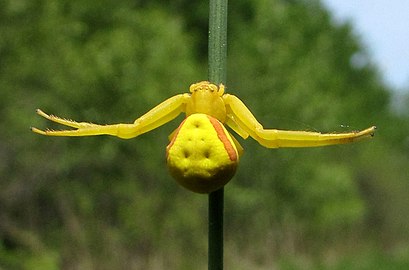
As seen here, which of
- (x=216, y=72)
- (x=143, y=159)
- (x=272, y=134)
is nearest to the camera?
(x=216, y=72)

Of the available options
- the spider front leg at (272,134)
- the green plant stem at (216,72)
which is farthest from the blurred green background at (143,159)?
the green plant stem at (216,72)

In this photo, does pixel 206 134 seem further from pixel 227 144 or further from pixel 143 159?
pixel 143 159

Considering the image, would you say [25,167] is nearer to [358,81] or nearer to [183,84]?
[183,84]

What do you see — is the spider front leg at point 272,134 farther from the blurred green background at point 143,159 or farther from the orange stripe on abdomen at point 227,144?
the blurred green background at point 143,159

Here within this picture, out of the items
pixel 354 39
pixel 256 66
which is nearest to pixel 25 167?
pixel 256 66

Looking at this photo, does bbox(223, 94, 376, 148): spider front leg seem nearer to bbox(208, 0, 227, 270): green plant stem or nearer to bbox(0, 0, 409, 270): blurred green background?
bbox(208, 0, 227, 270): green plant stem

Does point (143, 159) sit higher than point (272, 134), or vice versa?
point (143, 159)

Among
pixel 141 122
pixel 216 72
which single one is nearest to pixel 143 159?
pixel 141 122

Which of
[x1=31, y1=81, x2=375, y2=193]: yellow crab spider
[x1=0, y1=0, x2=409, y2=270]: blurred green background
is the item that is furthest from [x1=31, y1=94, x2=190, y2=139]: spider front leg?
[x1=0, y1=0, x2=409, y2=270]: blurred green background
